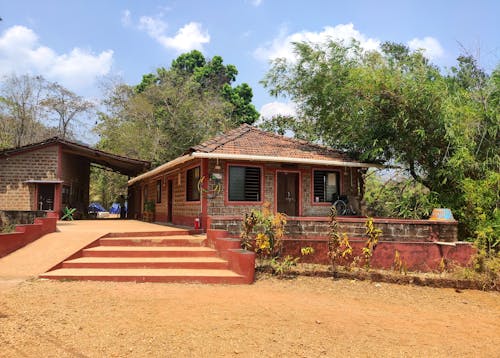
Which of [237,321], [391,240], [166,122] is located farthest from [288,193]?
[166,122]

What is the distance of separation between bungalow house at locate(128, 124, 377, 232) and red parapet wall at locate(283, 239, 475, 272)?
10.8 feet

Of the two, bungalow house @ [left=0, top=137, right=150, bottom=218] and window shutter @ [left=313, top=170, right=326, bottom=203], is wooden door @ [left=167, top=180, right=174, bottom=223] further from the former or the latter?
window shutter @ [left=313, top=170, right=326, bottom=203]

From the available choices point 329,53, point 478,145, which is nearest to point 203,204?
point 329,53

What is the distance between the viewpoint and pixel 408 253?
937 centimetres

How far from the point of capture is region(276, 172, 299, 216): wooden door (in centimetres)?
1279

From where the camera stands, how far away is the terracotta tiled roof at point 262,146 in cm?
1180

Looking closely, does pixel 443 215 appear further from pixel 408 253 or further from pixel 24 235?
Result: pixel 24 235

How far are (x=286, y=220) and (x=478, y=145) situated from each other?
634 cm

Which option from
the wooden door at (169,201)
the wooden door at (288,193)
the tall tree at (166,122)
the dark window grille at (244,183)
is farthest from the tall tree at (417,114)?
the tall tree at (166,122)

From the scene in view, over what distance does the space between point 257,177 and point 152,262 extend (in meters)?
4.99

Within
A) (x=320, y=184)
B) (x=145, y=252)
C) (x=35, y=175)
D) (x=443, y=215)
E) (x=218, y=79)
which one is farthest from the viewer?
(x=218, y=79)

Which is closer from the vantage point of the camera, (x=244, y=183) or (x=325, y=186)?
(x=244, y=183)

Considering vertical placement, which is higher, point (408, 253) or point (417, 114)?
point (417, 114)

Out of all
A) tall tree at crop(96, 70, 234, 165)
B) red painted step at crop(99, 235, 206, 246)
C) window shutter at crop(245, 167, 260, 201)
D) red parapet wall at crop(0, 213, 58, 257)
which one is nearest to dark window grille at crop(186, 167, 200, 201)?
window shutter at crop(245, 167, 260, 201)
